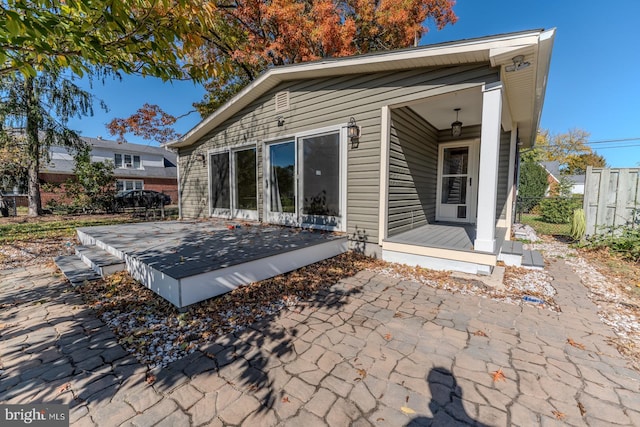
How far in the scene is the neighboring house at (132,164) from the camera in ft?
62.0

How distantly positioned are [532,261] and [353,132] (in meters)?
3.77

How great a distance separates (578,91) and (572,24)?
68.6 ft

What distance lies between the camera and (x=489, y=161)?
12.6ft

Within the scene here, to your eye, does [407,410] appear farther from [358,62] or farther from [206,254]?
[358,62]

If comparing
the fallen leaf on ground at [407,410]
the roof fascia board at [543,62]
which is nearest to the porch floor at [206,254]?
the fallen leaf on ground at [407,410]

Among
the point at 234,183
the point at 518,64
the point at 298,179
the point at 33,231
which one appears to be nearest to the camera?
the point at 518,64

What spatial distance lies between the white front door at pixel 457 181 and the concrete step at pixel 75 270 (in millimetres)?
7493

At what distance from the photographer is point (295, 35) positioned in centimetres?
978

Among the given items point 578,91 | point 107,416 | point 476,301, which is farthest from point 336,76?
point 578,91

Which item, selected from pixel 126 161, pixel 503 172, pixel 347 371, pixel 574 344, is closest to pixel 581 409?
Answer: pixel 574 344

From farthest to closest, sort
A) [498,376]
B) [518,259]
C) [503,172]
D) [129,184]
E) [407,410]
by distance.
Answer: [129,184], [503,172], [518,259], [498,376], [407,410]

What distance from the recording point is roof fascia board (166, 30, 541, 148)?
3455mm

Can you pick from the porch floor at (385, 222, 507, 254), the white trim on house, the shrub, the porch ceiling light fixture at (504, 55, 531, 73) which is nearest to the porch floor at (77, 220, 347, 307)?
the white trim on house

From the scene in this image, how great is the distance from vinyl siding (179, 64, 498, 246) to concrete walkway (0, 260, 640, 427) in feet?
8.34
